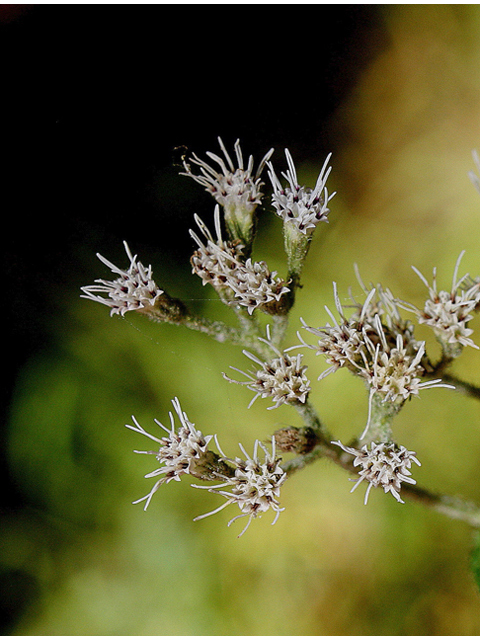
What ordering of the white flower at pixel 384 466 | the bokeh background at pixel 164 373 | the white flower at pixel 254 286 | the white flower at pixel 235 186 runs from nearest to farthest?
the white flower at pixel 384 466 < the white flower at pixel 254 286 < the white flower at pixel 235 186 < the bokeh background at pixel 164 373

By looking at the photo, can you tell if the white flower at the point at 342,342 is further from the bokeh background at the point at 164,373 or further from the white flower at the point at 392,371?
the bokeh background at the point at 164,373

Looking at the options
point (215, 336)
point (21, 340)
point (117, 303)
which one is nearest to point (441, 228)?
point (215, 336)

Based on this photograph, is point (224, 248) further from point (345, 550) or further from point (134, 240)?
point (345, 550)

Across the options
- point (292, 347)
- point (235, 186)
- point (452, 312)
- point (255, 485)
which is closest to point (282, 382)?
point (292, 347)

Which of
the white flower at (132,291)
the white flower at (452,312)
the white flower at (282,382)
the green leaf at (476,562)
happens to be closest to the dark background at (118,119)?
the white flower at (132,291)

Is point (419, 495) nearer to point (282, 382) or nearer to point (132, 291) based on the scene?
point (282, 382)

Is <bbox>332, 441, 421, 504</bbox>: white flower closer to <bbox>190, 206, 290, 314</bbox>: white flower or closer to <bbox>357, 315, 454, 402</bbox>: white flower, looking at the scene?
<bbox>357, 315, 454, 402</bbox>: white flower

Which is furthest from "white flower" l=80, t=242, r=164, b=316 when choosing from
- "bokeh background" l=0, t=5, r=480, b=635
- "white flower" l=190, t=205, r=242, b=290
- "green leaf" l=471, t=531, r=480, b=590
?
"green leaf" l=471, t=531, r=480, b=590
